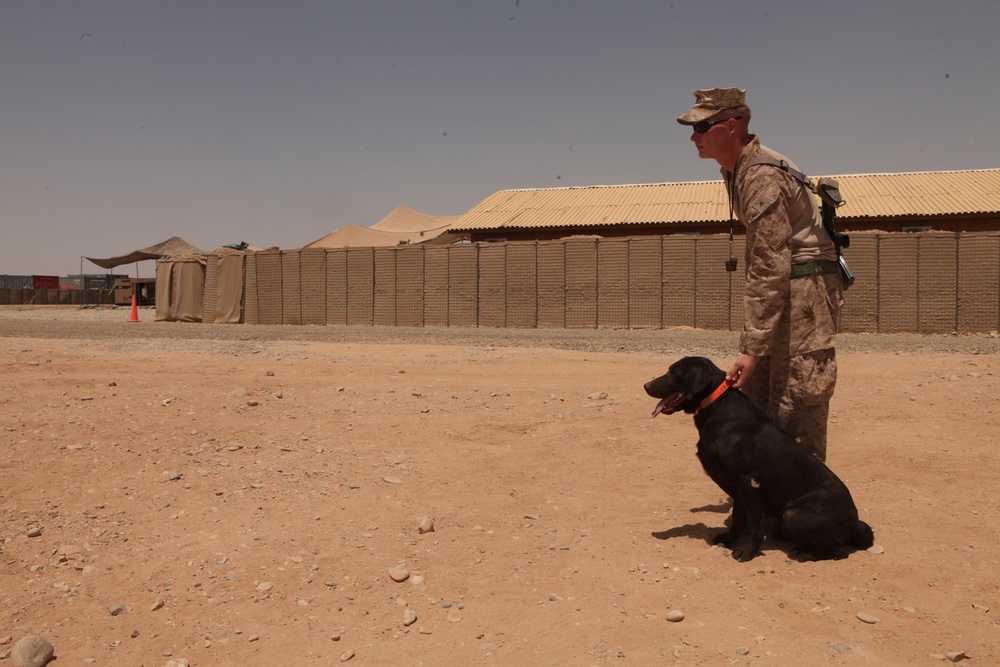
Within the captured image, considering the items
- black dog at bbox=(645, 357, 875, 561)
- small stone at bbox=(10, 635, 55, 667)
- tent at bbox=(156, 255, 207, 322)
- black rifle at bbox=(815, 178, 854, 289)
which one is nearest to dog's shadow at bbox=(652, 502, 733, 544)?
black dog at bbox=(645, 357, 875, 561)

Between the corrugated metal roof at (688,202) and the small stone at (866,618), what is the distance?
823 inches

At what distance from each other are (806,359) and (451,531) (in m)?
1.84

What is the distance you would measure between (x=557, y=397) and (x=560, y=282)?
10417 mm

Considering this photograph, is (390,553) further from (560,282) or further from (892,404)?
(560,282)

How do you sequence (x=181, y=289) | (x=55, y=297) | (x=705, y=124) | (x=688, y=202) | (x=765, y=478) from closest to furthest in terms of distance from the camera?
(x=765, y=478)
(x=705, y=124)
(x=181, y=289)
(x=688, y=202)
(x=55, y=297)

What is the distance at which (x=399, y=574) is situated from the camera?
325 centimetres

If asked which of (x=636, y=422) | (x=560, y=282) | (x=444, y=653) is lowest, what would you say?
(x=444, y=653)

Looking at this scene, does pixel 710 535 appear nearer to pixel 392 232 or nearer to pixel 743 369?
pixel 743 369

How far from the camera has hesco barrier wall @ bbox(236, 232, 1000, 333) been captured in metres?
14.9

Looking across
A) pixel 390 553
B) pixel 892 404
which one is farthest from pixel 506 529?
pixel 892 404

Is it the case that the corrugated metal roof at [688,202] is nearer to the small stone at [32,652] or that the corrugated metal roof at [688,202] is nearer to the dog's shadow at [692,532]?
the dog's shadow at [692,532]

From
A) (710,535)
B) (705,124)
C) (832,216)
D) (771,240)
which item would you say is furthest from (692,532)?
(705,124)

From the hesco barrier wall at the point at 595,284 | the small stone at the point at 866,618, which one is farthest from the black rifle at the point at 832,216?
the hesco barrier wall at the point at 595,284

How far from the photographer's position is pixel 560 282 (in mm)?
16906
